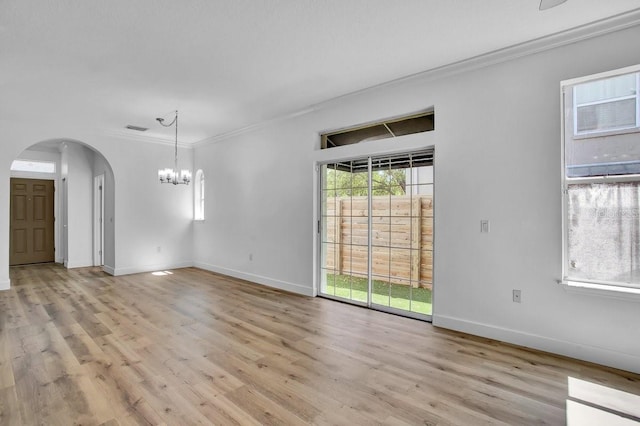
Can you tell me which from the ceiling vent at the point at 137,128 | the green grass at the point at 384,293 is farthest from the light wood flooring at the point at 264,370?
the ceiling vent at the point at 137,128

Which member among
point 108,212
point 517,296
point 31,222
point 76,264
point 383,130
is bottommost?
point 76,264

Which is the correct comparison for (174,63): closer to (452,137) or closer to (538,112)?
(452,137)

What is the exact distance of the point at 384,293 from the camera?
169 inches

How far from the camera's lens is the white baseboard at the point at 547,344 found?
8.77 feet

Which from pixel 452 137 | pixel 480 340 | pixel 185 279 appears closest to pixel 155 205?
pixel 185 279

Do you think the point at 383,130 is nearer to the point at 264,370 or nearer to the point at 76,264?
the point at 264,370

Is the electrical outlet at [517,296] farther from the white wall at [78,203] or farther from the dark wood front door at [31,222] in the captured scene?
the dark wood front door at [31,222]

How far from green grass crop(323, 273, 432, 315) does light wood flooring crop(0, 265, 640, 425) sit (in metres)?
0.21

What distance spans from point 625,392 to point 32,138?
8116 millimetres

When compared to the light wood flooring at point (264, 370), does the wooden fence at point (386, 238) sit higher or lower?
higher

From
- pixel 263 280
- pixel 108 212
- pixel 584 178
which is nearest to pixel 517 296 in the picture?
pixel 584 178

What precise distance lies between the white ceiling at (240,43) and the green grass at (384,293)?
2532 millimetres

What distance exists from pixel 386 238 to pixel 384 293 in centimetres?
71

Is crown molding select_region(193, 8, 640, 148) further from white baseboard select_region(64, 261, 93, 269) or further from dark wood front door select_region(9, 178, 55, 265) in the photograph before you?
dark wood front door select_region(9, 178, 55, 265)
